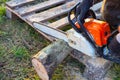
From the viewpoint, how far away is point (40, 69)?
2674 mm

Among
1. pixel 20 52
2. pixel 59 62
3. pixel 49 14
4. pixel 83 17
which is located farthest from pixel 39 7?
pixel 83 17

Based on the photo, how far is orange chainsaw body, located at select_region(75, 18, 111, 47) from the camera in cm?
250

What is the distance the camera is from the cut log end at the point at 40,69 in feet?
8.57

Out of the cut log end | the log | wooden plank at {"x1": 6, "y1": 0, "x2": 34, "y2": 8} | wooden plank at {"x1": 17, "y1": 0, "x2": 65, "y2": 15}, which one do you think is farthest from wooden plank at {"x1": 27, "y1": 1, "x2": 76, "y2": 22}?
the cut log end

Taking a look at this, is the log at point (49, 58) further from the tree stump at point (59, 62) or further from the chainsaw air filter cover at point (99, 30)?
the chainsaw air filter cover at point (99, 30)

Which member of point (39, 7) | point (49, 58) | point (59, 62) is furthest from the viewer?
point (39, 7)

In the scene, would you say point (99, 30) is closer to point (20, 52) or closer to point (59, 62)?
point (59, 62)

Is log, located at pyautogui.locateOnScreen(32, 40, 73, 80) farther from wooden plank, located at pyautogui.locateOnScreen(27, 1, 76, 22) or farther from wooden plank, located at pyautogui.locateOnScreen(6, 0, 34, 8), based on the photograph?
wooden plank, located at pyautogui.locateOnScreen(6, 0, 34, 8)

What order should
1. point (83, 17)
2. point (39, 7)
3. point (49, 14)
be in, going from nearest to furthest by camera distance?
1. point (83, 17)
2. point (49, 14)
3. point (39, 7)

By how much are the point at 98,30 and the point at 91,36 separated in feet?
0.28

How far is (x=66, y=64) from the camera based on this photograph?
294cm

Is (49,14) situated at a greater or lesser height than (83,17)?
lesser

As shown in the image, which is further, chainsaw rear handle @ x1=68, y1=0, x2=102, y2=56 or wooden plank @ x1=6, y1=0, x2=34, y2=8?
wooden plank @ x1=6, y1=0, x2=34, y2=8

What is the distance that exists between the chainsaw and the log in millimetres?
140
